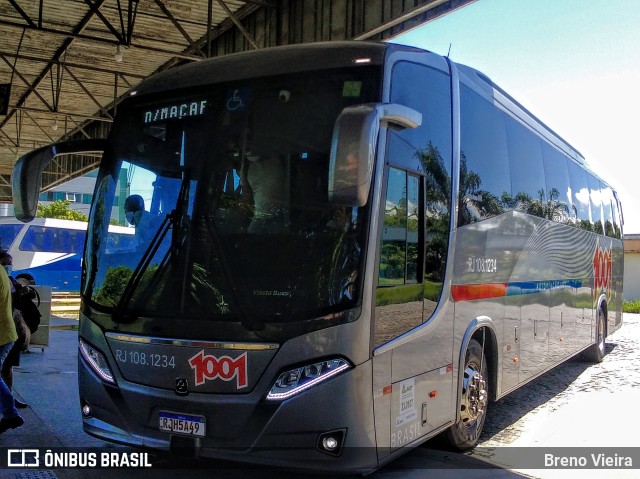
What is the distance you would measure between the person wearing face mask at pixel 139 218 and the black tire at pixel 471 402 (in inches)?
118

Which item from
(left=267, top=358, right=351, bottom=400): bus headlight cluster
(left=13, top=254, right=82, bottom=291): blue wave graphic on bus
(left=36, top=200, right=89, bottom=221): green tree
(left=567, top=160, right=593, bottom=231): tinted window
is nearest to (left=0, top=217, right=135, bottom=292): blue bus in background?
(left=13, top=254, right=82, bottom=291): blue wave graphic on bus

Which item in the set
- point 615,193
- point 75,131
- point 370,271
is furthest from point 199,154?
point 75,131

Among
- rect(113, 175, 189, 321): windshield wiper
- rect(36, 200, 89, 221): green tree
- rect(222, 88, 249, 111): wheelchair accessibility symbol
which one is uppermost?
rect(36, 200, 89, 221): green tree

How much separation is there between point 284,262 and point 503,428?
4150mm

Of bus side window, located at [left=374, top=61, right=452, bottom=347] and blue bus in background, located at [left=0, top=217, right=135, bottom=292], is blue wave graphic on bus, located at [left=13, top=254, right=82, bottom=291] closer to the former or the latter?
blue bus in background, located at [left=0, top=217, right=135, bottom=292]

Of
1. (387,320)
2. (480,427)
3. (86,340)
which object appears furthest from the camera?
(480,427)

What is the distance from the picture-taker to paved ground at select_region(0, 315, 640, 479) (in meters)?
5.56

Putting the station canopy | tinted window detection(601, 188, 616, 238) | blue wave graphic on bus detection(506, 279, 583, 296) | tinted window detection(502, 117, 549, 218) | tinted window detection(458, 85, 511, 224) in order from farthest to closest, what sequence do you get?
tinted window detection(601, 188, 616, 238) < the station canopy < tinted window detection(502, 117, 549, 218) < blue wave graphic on bus detection(506, 279, 583, 296) < tinted window detection(458, 85, 511, 224)

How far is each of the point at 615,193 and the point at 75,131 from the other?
72.5 ft

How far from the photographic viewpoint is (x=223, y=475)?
5.45m

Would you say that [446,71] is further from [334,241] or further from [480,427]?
[480,427]

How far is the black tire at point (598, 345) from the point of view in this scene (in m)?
12.1

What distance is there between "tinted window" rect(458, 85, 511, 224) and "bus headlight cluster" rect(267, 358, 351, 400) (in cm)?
208

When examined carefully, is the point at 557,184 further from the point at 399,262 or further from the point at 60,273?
the point at 60,273
